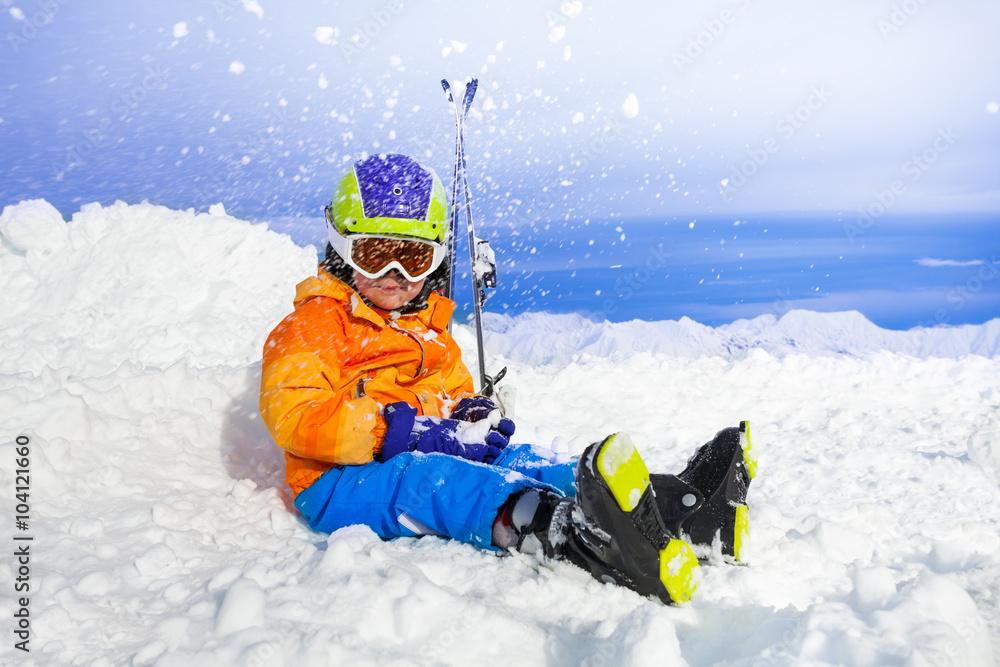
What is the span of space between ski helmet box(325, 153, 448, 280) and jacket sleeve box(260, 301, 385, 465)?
0.40m

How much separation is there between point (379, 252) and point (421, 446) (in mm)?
868

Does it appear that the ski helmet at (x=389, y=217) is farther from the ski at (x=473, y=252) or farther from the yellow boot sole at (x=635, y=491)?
the yellow boot sole at (x=635, y=491)

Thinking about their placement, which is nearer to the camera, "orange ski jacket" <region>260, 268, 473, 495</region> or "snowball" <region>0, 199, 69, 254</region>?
"orange ski jacket" <region>260, 268, 473, 495</region>

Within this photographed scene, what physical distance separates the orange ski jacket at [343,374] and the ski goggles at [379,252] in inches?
4.9

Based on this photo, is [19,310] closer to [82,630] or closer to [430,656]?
[82,630]

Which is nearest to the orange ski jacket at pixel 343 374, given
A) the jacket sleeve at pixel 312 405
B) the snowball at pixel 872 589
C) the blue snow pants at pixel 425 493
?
→ the jacket sleeve at pixel 312 405

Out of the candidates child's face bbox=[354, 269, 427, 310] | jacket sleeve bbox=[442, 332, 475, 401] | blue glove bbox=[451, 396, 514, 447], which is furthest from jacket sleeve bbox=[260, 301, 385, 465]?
jacket sleeve bbox=[442, 332, 475, 401]

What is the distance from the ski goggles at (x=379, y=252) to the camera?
9.83 feet

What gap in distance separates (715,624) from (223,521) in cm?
193

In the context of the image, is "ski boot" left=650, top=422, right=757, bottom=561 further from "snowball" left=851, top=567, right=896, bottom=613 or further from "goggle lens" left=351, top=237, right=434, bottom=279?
"goggle lens" left=351, top=237, right=434, bottom=279

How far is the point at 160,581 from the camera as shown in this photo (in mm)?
2223

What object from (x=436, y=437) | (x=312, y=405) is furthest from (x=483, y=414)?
(x=312, y=405)

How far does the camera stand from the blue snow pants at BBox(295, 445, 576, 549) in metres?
2.53

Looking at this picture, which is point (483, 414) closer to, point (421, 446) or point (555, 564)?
point (421, 446)
